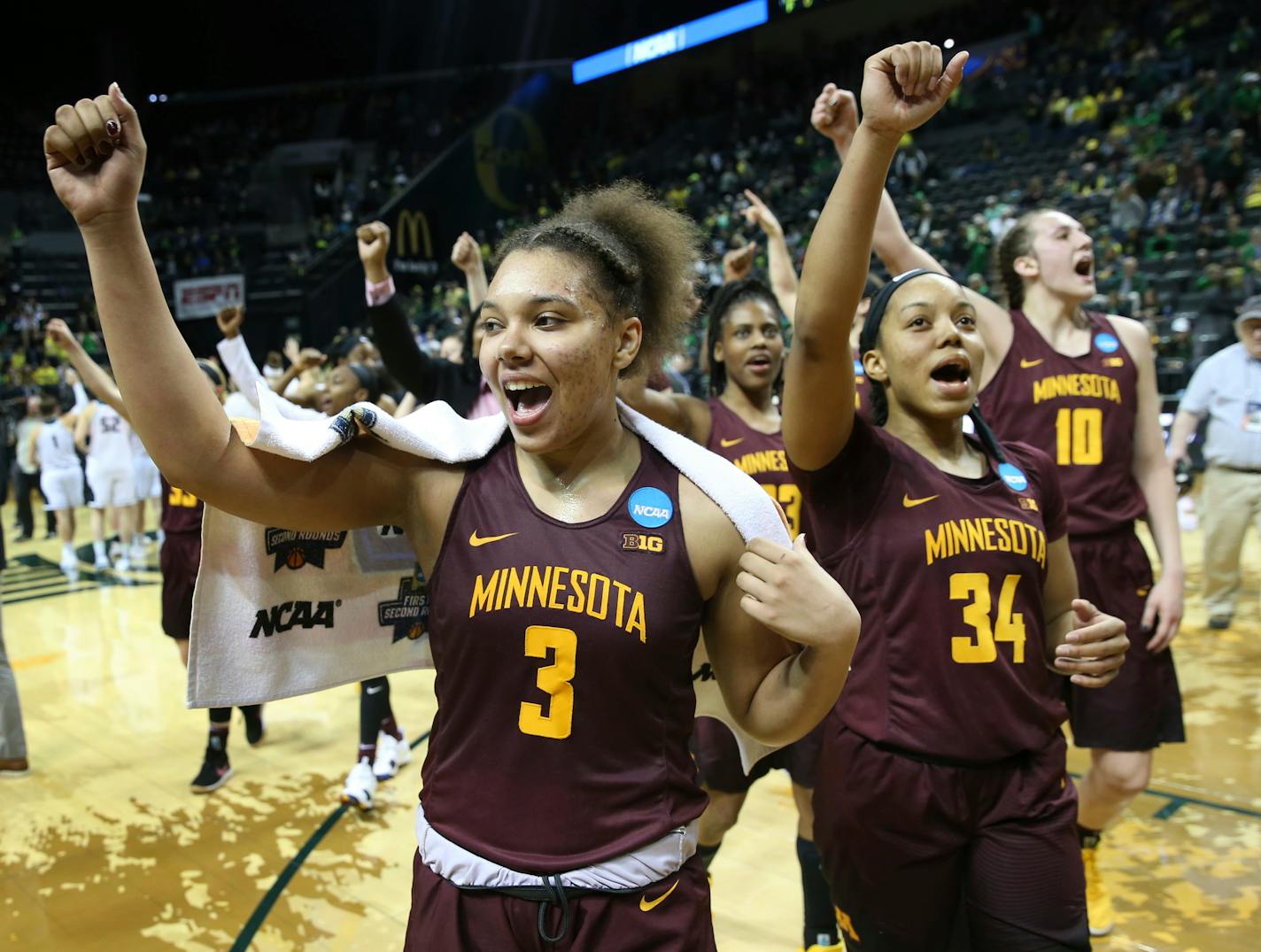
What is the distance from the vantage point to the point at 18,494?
11.8 meters

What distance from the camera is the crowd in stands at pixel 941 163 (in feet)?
42.8

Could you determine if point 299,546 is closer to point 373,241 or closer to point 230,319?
point 373,241

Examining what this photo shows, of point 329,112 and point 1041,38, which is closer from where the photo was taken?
point 1041,38

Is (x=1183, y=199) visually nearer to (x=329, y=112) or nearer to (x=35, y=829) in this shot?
(x=35, y=829)

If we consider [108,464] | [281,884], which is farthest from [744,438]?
[108,464]

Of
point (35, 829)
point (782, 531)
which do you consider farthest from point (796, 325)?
point (35, 829)

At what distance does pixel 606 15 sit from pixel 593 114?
2.55 metres

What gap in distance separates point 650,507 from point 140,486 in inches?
387

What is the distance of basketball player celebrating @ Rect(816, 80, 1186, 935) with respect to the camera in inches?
125

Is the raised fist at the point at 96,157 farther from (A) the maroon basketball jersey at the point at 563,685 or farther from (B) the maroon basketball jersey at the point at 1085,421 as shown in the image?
(B) the maroon basketball jersey at the point at 1085,421

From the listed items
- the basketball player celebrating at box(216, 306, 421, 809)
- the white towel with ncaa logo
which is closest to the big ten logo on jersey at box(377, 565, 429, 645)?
the white towel with ncaa logo

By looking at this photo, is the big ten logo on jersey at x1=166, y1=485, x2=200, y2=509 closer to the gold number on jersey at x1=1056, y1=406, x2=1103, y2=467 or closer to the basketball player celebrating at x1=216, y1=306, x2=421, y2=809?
the basketball player celebrating at x1=216, y1=306, x2=421, y2=809

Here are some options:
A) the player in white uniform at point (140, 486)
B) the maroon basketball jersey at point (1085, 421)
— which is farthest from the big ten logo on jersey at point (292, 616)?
the player in white uniform at point (140, 486)

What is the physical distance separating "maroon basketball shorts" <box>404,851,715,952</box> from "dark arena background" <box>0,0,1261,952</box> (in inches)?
24.2
